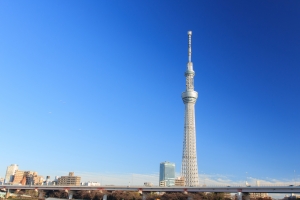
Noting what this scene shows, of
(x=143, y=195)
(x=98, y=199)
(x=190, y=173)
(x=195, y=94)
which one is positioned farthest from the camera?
(x=195, y=94)

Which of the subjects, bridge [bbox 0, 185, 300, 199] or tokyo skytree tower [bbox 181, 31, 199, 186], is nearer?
bridge [bbox 0, 185, 300, 199]

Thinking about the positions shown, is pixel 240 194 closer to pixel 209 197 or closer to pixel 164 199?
pixel 209 197

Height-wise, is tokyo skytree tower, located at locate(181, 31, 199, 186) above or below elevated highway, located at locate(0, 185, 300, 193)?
above

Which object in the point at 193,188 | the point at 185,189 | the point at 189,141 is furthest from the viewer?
the point at 189,141

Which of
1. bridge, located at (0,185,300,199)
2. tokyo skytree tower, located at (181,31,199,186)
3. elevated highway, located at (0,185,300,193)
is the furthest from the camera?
tokyo skytree tower, located at (181,31,199,186)

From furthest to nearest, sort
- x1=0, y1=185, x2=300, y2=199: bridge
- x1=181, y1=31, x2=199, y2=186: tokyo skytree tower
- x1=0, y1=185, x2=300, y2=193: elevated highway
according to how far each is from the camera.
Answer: x1=181, y1=31, x2=199, y2=186: tokyo skytree tower < x1=0, y1=185, x2=300, y2=199: bridge < x1=0, y1=185, x2=300, y2=193: elevated highway

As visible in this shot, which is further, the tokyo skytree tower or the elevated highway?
the tokyo skytree tower

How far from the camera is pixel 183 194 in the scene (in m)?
99.6

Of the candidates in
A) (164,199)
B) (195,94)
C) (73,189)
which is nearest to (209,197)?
(164,199)

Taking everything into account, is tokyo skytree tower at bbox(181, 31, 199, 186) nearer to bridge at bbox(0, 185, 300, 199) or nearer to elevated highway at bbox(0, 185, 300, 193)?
bridge at bbox(0, 185, 300, 199)

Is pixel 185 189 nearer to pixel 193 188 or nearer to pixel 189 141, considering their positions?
pixel 193 188

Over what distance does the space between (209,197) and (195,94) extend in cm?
7130

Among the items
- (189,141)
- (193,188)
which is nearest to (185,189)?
(193,188)

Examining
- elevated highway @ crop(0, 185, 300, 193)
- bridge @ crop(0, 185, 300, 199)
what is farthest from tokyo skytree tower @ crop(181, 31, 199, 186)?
elevated highway @ crop(0, 185, 300, 193)
